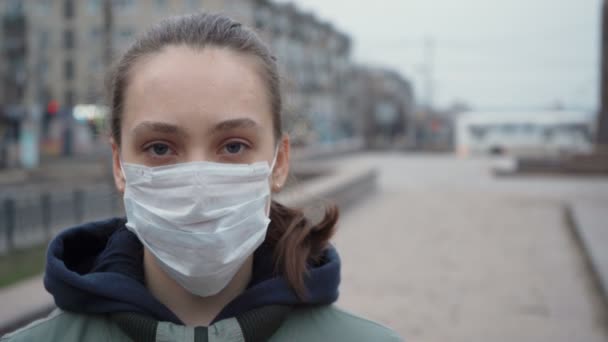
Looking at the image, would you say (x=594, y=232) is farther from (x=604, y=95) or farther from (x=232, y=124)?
(x=604, y=95)

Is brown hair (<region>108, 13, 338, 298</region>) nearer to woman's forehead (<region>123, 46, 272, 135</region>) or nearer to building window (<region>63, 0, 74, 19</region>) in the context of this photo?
woman's forehead (<region>123, 46, 272, 135</region>)

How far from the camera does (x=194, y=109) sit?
152 cm

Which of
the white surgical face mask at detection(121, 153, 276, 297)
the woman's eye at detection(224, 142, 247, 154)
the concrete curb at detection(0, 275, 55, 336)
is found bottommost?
the concrete curb at detection(0, 275, 55, 336)

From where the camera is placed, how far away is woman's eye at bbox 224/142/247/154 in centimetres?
162

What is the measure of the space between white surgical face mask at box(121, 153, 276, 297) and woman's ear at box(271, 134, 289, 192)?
0.56ft

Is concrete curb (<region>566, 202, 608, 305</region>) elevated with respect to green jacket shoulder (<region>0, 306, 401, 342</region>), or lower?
lower

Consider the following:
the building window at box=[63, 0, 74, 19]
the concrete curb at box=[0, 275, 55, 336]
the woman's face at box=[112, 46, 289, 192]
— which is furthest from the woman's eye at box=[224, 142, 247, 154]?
the building window at box=[63, 0, 74, 19]

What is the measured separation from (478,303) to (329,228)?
4.52 metres

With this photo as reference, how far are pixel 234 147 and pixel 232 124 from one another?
0.09m

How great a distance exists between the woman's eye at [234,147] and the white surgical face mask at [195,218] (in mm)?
39

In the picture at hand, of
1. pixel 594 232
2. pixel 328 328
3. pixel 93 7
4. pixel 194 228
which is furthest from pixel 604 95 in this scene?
pixel 93 7

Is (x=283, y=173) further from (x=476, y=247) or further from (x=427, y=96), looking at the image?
(x=427, y=96)

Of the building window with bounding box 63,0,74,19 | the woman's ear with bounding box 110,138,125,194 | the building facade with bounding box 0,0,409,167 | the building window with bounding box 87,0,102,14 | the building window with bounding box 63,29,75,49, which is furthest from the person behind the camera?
the building window with bounding box 63,29,75,49

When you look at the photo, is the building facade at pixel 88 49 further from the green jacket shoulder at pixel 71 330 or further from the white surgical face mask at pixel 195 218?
the green jacket shoulder at pixel 71 330
